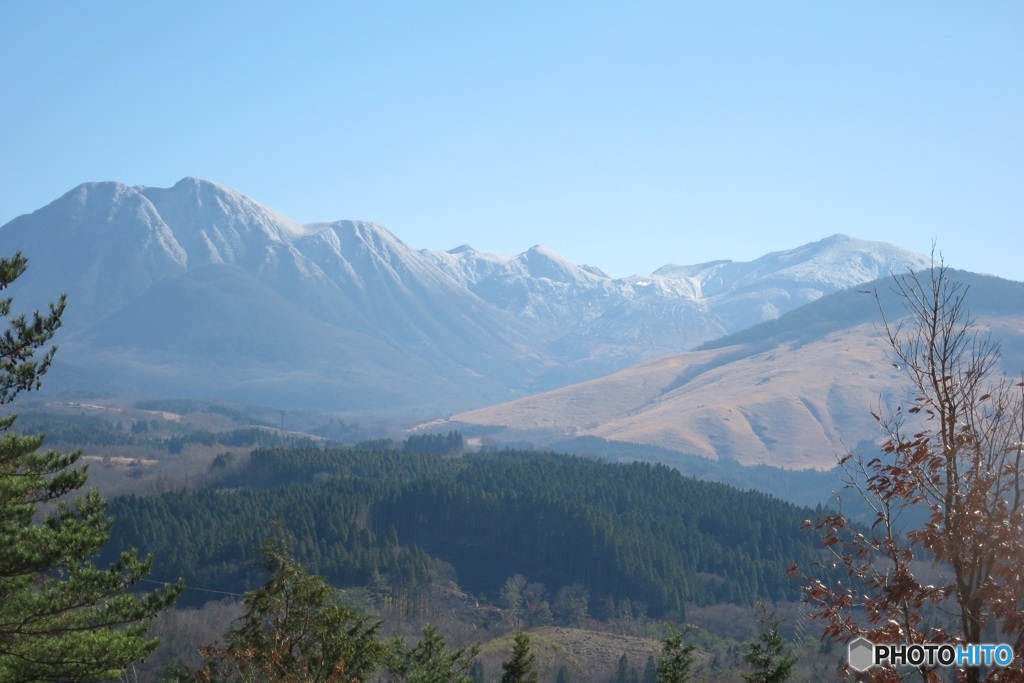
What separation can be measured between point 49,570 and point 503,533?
9208cm

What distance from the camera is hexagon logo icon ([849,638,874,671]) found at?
12.2 m

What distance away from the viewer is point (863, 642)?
40.3ft

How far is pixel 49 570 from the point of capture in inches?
759

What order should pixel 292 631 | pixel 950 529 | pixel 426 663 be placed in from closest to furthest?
pixel 950 529 < pixel 292 631 < pixel 426 663

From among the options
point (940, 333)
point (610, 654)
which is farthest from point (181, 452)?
point (940, 333)

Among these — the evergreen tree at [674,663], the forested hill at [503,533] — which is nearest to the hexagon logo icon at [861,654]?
the evergreen tree at [674,663]

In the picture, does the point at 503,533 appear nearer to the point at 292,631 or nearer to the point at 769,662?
the point at 769,662

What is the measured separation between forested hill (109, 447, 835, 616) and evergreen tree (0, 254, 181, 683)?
237 feet

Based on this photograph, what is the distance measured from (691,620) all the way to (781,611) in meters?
8.55

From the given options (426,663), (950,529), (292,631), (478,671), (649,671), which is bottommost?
(649,671)

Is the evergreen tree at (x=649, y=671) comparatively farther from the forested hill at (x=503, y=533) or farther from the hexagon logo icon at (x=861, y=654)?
the hexagon logo icon at (x=861, y=654)

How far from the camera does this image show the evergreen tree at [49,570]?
18297 mm

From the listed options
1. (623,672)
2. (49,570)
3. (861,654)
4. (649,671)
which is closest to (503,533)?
(623,672)

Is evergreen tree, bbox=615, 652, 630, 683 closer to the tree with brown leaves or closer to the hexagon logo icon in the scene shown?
the hexagon logo icon
